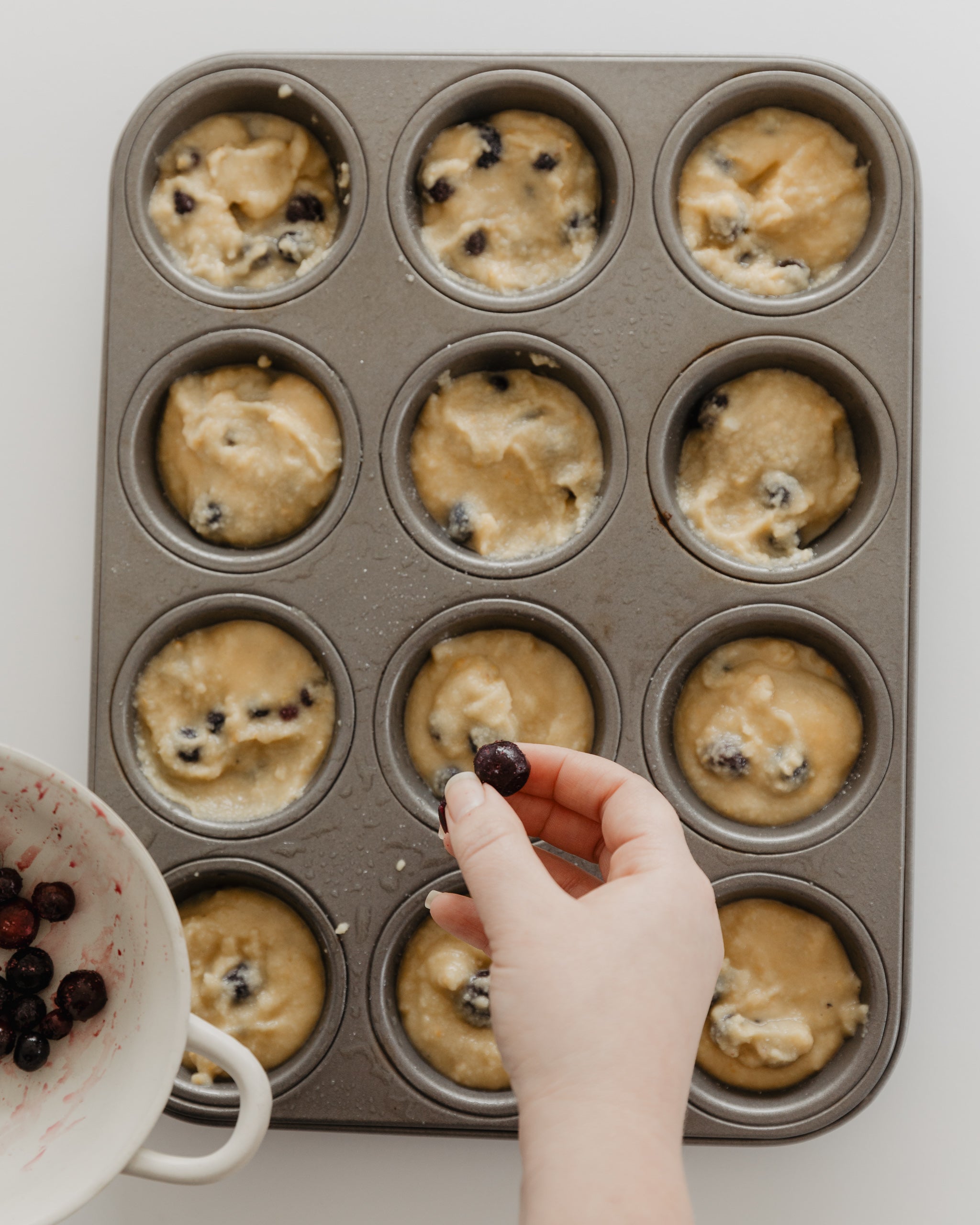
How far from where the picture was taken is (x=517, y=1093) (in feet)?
5.13

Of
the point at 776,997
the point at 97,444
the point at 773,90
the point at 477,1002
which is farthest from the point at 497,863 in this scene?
the point at 773,90

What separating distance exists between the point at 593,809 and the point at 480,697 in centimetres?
57

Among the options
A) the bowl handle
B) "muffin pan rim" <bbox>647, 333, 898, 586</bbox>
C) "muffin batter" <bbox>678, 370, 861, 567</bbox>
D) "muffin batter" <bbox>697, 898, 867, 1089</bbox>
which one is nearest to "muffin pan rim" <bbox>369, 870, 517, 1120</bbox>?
"muffin batter" <bbox>697, 898, 867, 1089</bbox>

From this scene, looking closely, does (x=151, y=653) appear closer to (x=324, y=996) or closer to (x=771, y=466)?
(x=324, y=996)

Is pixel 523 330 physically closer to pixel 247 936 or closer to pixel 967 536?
pixel 967 536

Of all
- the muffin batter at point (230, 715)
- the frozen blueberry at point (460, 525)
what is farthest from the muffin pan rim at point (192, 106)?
the muffin batter at point (230, 715)

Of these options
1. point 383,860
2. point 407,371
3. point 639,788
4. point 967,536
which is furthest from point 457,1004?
point 967,536

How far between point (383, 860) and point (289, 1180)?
2.97ft

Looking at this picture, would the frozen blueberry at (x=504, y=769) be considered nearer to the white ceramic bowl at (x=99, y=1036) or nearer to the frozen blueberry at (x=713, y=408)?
the white ceramic bowl at (x=99, y=1036)

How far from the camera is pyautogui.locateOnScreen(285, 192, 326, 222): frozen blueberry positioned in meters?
2.60

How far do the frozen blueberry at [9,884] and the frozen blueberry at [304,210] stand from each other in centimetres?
163

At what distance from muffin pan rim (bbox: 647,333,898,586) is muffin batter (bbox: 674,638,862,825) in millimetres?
214

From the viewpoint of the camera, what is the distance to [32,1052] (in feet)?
6.35

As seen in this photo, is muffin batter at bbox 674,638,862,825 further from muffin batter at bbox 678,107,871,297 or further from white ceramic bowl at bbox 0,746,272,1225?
white ceramic bowl at bbox 0,746,272,1225
